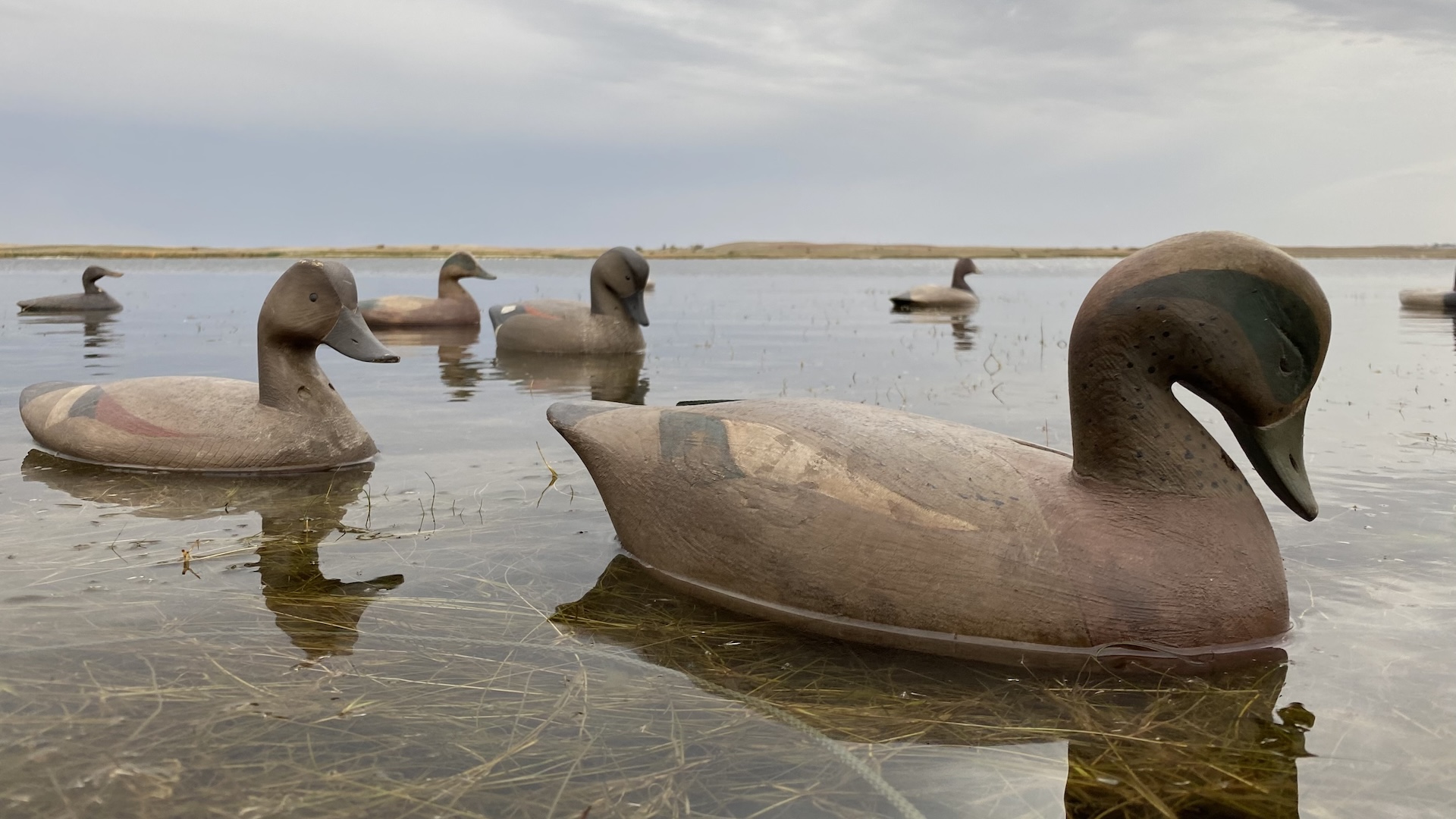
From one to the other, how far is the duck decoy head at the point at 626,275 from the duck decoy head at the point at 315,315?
24.5ft

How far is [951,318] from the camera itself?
81.6 feet

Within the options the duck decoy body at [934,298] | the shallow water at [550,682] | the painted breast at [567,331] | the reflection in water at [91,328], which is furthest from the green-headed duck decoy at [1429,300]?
the reflection in water at [91,328]

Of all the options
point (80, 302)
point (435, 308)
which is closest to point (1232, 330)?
point (435, 308)

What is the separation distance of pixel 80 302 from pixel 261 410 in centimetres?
1963

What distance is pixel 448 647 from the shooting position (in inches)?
170

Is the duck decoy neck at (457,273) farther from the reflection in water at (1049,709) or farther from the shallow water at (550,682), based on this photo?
the reflection in water at (1049,709)

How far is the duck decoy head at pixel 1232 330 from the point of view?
4.27 m

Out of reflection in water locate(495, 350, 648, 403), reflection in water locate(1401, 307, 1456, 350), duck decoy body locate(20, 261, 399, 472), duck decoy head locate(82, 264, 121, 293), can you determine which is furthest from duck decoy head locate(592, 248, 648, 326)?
duck decoy head locate(82, 264, 121, 293)

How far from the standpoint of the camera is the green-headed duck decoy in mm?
25219

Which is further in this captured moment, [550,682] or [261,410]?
[261,410]

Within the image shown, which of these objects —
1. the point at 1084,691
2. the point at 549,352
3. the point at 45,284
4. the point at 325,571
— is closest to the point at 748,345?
the point at 549,352

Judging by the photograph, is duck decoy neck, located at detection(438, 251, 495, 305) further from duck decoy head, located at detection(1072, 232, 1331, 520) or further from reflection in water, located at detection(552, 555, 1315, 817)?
duck decoy head, located at detection(1072, 232, 1331, 520)

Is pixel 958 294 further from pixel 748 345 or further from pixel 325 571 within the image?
pixel 325 571

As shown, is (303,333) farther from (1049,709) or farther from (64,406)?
(1049,709)
